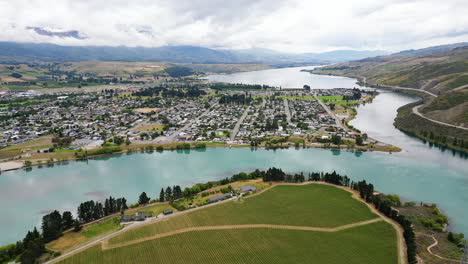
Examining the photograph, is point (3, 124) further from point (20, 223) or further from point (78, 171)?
point (20, 223)

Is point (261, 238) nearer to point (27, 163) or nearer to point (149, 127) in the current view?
point (27, 163)

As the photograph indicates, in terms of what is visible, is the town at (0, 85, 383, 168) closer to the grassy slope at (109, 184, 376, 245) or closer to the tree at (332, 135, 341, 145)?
the tree at (332, 135, 341, 145)

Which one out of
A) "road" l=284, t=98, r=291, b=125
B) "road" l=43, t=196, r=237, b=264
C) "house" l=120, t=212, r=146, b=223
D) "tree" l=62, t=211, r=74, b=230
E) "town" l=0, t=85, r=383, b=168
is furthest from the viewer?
"road" l=284, t=98, r=291, b=125

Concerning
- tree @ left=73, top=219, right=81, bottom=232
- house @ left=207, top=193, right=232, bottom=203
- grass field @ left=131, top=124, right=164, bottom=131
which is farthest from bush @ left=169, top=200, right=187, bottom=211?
grass field @ left=131, top=124, right=164, bottom=131

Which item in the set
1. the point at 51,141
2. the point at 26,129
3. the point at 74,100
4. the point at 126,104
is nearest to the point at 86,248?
the point at 51,141

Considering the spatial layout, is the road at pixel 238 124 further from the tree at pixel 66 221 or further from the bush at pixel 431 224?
the bush at pixel 431 224

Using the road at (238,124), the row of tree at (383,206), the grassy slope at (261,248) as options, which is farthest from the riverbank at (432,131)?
the road at (238,124)

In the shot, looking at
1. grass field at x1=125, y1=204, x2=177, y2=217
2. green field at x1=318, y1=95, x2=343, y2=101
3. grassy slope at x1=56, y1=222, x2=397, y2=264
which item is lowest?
grassy slope at x1=56, y1=222, x2=397, y2=264
